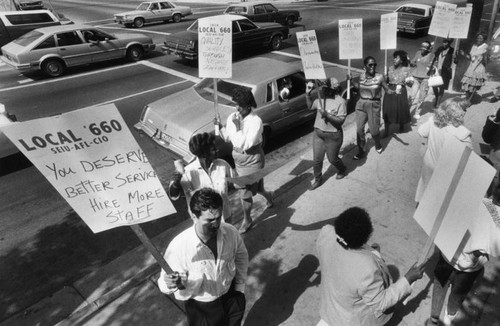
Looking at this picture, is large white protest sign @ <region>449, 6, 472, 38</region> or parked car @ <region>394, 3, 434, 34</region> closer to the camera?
large white protest sign @ <region>449, 6, 472, 38</region>

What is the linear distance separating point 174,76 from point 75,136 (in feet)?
35.8

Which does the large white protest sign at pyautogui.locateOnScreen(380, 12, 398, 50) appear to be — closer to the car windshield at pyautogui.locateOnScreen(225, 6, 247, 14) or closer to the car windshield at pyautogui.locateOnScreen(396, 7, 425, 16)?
the car windshield at pyautogui.locateOnScreen(396, 7, 425, 16)

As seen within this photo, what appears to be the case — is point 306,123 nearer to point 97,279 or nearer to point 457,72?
point 457,72

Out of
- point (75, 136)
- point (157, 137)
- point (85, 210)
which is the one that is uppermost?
point (75, 136)

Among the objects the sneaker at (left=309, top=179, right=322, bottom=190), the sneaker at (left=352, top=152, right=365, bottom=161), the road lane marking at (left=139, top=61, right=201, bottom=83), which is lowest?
the sneaker at (left=352, top=152, right=365, bottom=161)

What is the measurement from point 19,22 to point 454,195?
18237 millimetres

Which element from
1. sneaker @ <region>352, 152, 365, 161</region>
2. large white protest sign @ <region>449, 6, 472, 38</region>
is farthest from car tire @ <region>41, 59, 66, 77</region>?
large white protest sign @ <region>449, 6, 472, 38</region>

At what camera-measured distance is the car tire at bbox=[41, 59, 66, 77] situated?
12.4 meters

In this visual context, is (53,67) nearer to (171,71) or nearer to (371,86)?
(171,71)

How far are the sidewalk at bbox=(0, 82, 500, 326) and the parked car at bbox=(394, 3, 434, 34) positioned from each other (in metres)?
12.7

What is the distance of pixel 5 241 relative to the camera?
5.23m

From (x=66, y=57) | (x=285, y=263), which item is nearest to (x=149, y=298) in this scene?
(x=285, y=263)

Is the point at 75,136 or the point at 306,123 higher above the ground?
the point at 75,136

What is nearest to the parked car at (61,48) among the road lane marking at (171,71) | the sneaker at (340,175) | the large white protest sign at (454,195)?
the road lane marking at (171,71)
